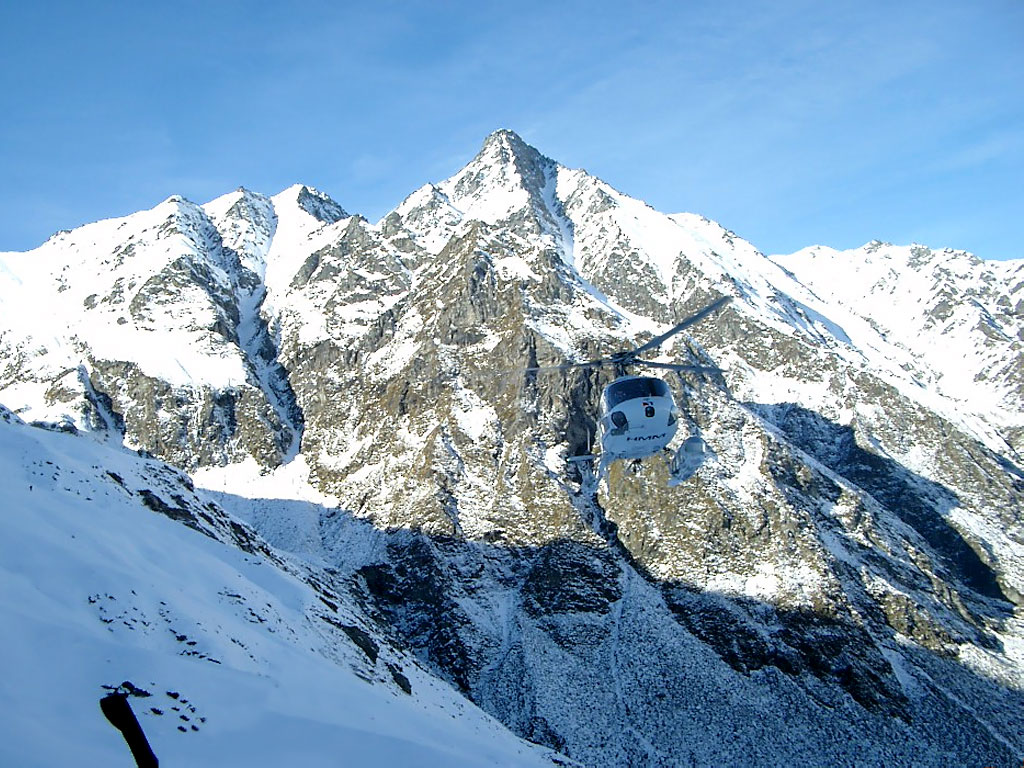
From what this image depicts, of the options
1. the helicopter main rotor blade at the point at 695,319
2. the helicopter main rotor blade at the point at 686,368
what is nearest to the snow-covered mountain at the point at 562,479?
the helicopter main rotor blade at the point at 686,368

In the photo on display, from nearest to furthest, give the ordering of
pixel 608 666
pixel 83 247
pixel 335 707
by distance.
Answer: pixel 335 707
pixel 608 666
pixel 83 247

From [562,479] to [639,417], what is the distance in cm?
6073

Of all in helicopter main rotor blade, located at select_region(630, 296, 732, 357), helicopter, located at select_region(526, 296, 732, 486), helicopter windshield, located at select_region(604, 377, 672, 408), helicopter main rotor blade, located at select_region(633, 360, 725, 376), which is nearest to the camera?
helicopter main rotor blade, located at select_region(630, 296, 732, 357)

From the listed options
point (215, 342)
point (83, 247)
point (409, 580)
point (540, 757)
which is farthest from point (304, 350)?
point (540, 757)

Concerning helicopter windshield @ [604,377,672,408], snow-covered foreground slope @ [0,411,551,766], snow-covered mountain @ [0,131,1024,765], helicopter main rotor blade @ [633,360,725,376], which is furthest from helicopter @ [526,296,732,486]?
snow-covered mountain @ [0,131,1024,765]

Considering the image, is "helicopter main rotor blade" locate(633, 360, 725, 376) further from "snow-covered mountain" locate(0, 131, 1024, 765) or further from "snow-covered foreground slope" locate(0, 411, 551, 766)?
"snow-covered mountain" locate(0, 131, 1024, 765)

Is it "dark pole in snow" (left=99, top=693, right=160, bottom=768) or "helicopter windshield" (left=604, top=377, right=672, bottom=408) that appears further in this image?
"helicopter windshield" (left=604, top=377, right=672, bottom=408)

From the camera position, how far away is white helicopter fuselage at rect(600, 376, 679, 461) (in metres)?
41.8

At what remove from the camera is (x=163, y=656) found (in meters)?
25.4

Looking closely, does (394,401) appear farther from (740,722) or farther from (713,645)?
(740,722)

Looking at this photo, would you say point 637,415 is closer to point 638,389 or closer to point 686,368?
point 638,389

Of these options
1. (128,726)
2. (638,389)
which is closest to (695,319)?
(638,389)

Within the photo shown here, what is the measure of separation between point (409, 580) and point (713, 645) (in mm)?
33359

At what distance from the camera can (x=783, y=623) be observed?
82.4m
